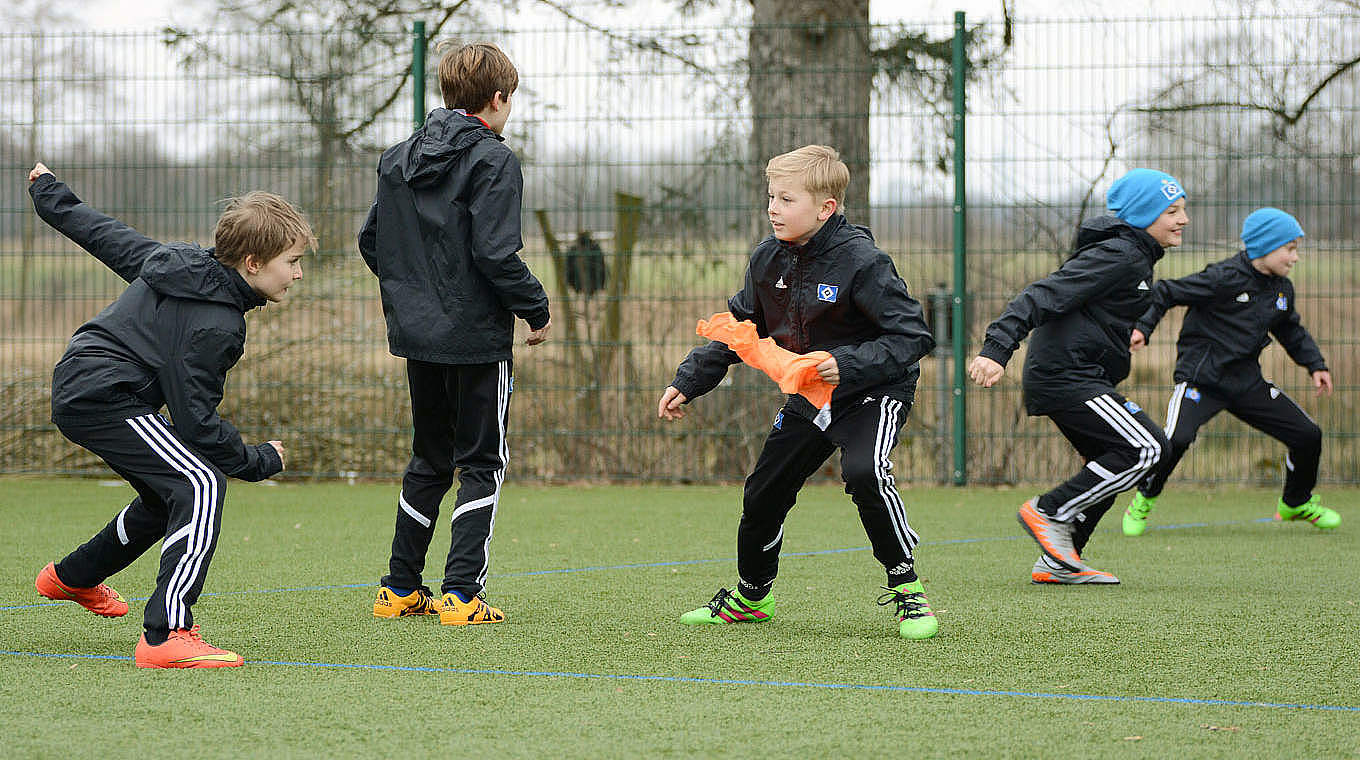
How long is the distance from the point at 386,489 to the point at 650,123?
2756 millimetres

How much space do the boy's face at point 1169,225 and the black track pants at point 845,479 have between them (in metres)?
1.70

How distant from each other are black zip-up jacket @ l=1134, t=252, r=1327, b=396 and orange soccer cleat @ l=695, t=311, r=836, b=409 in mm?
3541

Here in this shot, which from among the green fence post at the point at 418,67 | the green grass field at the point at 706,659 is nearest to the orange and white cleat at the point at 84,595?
the green grass field at the point at 706,659

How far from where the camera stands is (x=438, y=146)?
4863 mm

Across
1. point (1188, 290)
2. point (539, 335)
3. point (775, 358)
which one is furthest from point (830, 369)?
point (1188, 290)

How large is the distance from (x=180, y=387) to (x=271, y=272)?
0.39m

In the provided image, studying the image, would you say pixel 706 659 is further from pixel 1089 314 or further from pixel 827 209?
pixel 1089 314

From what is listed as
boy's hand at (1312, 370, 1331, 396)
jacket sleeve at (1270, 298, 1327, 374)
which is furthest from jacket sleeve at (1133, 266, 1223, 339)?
boy's hand at (1312, 370, 1331, 396)

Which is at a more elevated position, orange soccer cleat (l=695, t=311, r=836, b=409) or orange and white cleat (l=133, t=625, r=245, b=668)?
orange soccer cleat (l=695, t=311, r=836, b=409)

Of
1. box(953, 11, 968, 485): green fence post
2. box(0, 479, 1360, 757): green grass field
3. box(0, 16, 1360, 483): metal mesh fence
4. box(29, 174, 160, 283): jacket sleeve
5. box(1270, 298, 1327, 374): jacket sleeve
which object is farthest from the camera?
box(953, 11, 968, 485): green fence post

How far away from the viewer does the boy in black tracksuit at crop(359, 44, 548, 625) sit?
4.85m

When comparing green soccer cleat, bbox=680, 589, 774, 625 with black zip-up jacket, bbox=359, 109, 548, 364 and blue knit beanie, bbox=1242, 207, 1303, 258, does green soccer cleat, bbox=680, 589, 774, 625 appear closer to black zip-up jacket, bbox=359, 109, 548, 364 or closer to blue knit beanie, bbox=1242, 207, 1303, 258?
black zip-up jacket, bbox=359, 109, 548, 364

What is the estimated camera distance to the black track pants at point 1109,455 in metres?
5.77

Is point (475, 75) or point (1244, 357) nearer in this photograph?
point (475, 75)
